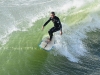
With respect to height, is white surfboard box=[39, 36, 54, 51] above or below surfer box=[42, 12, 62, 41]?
below

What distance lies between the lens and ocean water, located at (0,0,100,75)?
540 inches

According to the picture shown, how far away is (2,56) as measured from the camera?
45.7 ft

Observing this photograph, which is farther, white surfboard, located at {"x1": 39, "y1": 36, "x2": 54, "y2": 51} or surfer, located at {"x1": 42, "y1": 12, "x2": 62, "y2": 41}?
white surfboard, located at {"x1": 39, "y1": 36, "x2": 54, "y2": 51}

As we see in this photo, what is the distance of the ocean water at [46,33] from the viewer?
13725mm

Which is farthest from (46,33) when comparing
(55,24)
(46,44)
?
(55,24)

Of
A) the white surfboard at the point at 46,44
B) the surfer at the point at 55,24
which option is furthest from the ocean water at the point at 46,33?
the surfer at the point at 55,24

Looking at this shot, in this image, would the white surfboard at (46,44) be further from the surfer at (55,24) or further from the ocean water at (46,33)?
the ocean water at (46,33)

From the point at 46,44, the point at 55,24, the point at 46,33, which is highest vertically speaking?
the point at 55,24

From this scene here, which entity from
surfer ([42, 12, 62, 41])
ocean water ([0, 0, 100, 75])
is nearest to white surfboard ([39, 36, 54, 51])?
surfer ([42, 12, 62, 41])

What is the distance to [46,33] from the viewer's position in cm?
1586

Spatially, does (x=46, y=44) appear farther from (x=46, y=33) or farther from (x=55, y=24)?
(x=46, y=33)

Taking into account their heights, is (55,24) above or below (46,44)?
above

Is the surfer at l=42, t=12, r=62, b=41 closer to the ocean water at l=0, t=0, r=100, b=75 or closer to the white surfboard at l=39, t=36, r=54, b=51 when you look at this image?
the white surfboard at l=39, t=36, r=54, b=51

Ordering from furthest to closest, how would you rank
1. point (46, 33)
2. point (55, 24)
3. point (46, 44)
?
1. point (46, 33)
2. point (46, 44)
3. point (55, 24)
